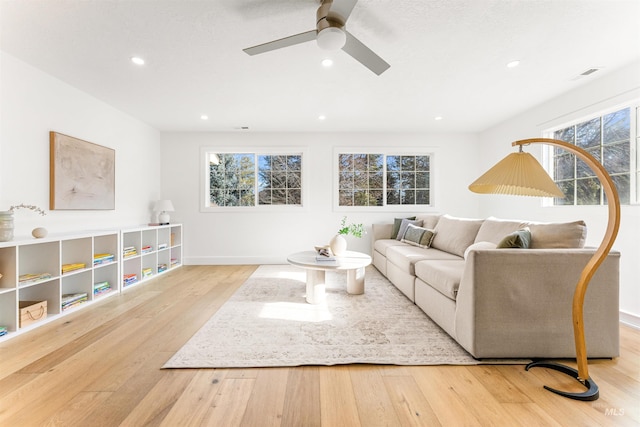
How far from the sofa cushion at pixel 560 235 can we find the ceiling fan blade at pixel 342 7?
2.22 metres

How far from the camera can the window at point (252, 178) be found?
205 inches

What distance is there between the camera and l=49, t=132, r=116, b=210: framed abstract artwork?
2.96 m

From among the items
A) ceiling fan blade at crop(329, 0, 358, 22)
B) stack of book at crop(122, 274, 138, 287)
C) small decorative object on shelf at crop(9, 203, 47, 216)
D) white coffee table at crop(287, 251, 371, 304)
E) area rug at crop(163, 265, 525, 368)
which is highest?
ceiling fan blade at crop(329, 0, 358, 22)

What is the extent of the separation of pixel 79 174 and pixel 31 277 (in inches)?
53.5

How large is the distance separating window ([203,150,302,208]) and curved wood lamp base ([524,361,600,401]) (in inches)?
159

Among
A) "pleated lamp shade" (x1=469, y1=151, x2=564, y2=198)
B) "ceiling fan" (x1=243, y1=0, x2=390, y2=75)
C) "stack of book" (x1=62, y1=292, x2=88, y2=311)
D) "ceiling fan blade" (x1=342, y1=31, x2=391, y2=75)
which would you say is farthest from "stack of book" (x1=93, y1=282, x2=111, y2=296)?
"pleated lamp shade" (x1=469, y1=151, x2=564, y2=198)

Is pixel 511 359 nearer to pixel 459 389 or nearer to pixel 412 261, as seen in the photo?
pixel 459 389

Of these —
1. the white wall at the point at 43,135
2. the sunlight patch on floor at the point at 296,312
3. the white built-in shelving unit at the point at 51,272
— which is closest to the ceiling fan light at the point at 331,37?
the sunlight patch on floor at the point at 296,312

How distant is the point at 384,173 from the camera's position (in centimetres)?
529

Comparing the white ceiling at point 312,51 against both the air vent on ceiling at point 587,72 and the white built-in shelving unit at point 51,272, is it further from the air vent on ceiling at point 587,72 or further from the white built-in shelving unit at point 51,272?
the white built-in shelving unit at point 51,272

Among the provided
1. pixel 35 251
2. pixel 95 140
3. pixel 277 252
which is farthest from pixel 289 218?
pixel 35 251

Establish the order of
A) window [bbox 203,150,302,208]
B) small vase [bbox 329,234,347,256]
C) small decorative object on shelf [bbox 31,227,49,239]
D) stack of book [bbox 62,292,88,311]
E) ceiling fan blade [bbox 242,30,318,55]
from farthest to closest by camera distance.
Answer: window [bbox 203,150,302,208]
small vase [bbox 329,234,347,256]
stack of book [bbox 62,292,88,311]
small decorative object on shelf [bbox 31,227,49,239]
ceiling fan blade [bbox 242,30,318,55]

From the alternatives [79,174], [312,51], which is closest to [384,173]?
[312,51]

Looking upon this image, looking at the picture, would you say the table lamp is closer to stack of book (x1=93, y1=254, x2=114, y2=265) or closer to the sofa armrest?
stack of book (x1=93, y1=254, x2=114, y2=265)
